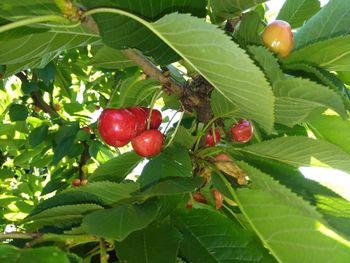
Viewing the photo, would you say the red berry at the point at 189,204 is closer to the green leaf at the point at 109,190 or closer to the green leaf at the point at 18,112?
the green leaf at the point at 109,190

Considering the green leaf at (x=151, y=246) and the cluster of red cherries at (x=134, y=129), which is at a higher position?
the cluster of red cherries at (x=134, y=129)

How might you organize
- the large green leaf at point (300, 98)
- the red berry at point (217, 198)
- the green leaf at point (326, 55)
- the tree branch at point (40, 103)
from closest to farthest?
the large green leaf at point (300, 98) < the green leaf at point (326, 55) < the red berry at point (217, 198) < the tree branch at point (40, 103)

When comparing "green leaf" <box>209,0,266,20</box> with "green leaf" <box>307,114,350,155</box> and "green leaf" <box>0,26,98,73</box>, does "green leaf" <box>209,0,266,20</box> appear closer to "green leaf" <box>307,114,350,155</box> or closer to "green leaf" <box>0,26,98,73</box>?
"green leaf" <box>0,26,98,73</box>

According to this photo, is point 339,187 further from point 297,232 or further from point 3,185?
point 3,185

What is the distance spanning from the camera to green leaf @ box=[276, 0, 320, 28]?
1341mm

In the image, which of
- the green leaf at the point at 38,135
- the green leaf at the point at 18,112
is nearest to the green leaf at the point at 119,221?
the green leaf at the point at 38,135

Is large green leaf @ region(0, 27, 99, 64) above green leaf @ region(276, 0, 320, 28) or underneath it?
underneath

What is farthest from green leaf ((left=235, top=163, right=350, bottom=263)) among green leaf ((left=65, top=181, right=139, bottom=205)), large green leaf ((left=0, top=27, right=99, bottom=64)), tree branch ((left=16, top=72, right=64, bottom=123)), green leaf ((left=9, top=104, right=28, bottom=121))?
green leaf ((left=9, top=104, right=28, bottom=121))

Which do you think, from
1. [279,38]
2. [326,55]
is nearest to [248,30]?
[279,38]

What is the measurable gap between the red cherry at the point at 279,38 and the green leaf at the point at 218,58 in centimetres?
20

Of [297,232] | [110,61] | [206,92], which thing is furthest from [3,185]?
[297,232]

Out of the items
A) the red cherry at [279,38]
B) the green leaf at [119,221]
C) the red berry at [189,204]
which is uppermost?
the red cherry at [279,38]

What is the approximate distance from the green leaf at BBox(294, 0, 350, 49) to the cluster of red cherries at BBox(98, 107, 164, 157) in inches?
17.6

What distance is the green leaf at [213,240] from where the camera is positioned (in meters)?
0.99
